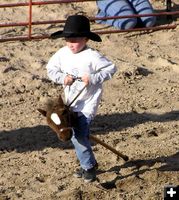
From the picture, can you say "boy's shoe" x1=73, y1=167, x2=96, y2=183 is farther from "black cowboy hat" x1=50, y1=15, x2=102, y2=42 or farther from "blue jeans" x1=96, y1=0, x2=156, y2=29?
"blue jeans" x1=96, y1=0, x2=156, y2=29

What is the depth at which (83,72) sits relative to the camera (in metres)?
5.56

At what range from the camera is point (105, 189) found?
584 centimetres

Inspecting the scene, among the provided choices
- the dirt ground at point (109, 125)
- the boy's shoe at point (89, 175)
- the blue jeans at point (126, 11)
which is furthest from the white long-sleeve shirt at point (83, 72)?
the blue jeans at point (126, 11)

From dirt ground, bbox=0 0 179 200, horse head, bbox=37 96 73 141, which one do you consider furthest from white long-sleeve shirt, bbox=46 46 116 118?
dirt ground, bbox=0 0 179 200

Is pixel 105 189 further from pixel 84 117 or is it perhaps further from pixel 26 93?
pixel 26 93

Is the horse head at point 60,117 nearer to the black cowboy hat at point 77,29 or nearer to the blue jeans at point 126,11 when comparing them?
the black cowboy hat at point 77,29

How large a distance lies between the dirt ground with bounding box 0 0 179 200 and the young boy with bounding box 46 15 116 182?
1.68 ft

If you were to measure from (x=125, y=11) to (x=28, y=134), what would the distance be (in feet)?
12.5

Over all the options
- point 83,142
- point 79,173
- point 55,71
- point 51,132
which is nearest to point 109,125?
point 51,132

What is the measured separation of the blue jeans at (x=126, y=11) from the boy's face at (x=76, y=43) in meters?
4.59

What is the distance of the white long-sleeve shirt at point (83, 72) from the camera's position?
5.55 meters

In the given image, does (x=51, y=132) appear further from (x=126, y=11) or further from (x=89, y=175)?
(x=126, y=11)

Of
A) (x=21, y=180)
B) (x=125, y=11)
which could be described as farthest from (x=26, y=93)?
(x=125, y=11)

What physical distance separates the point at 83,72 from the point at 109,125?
1682 millimetres
